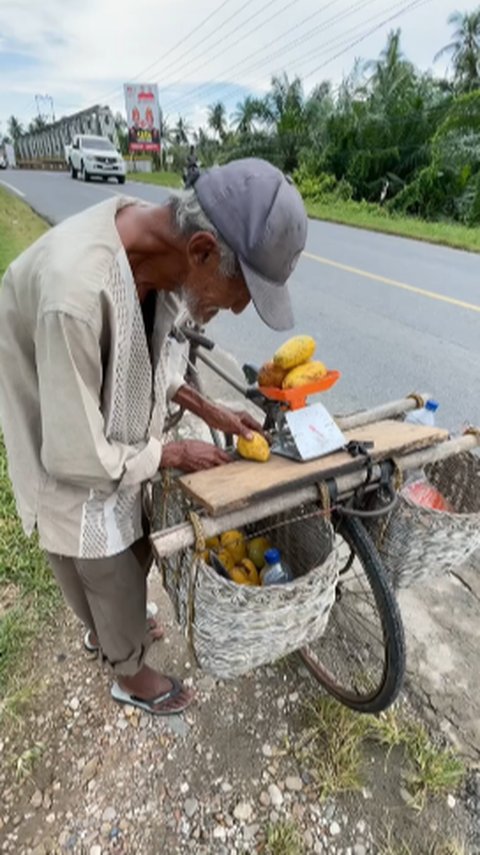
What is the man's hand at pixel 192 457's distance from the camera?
4.84 ft

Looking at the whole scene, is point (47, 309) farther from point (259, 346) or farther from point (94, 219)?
point (259, 346)

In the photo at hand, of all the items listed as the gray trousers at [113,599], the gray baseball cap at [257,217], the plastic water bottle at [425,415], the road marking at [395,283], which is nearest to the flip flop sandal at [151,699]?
the gray trousers at [113,599]

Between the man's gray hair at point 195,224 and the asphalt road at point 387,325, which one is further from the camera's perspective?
the asphalt road at point 387,325

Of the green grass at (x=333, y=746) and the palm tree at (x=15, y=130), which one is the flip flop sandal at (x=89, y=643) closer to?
the green grass at (x=333, y=746)

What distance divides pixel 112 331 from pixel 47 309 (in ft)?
0.49

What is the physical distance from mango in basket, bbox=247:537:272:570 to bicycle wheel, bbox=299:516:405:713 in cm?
23

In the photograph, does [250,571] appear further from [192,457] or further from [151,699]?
[151,699]

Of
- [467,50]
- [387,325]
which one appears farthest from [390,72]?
[387,325]

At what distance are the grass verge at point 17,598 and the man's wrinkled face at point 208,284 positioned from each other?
1493 mm

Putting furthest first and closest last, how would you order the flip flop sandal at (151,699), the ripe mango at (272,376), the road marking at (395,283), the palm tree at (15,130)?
the palm tree at (15,130) → the road marking at (395,283) → the flip flop sandal at (151,699) → the ripe mango at (272,376)

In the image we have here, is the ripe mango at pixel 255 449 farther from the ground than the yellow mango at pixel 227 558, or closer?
farther from the ground

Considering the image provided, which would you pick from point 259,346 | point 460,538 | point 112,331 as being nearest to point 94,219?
point 112,331

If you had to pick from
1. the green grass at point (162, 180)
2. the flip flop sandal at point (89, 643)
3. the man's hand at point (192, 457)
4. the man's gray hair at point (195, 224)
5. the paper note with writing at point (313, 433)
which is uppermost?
the man's gray hair at point (195, 224)

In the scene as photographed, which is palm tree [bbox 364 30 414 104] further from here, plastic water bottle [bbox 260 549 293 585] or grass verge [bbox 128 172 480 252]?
plastic water bottle [bbox 260 549 293 585]
